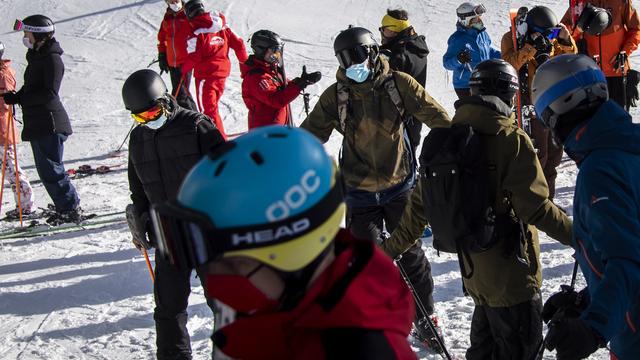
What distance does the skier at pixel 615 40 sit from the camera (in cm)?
772

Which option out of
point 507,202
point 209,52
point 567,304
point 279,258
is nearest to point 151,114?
point 507,202

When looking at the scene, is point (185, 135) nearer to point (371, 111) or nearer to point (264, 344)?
point (371, 111)

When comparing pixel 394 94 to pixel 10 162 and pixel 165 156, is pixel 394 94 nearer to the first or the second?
pixel 165 156

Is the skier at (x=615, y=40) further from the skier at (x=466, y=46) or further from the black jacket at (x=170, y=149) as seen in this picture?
the black jacket at (x=170, y=149)

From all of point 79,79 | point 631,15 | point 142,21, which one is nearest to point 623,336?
point 631,15

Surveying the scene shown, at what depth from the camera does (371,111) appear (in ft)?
15.5

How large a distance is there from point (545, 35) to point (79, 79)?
1256 centimetres

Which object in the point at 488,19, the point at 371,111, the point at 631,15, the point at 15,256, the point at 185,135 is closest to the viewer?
the point at 185,135

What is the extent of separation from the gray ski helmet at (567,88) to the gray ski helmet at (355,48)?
6.16ft

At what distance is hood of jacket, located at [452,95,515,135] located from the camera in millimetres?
3363

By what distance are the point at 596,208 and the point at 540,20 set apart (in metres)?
4.73

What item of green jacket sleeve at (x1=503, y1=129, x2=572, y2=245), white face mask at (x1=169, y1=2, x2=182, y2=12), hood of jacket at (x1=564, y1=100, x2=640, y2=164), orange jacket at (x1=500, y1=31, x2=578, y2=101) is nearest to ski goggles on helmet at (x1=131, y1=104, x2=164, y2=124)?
green jacket sleeve at (x1=503, y1=129, x2=572, y2=245)

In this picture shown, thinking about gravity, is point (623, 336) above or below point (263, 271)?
below

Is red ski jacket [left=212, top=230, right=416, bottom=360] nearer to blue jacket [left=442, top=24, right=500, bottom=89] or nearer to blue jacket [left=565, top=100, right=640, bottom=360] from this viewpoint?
blue jacket [left=565, top=100, right=640, bottom=360]
